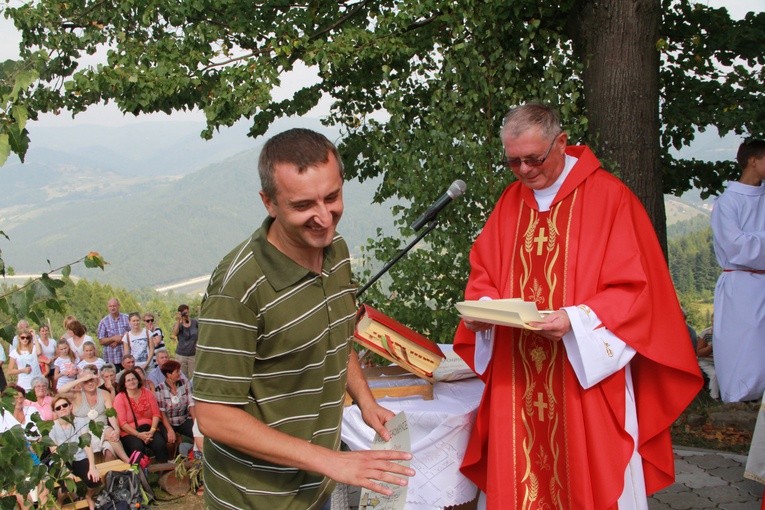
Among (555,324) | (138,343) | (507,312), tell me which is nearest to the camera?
(507,312)

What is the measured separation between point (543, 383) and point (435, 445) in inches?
22.6

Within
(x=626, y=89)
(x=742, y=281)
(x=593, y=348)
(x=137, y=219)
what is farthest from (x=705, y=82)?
A: (x=137, y=219)

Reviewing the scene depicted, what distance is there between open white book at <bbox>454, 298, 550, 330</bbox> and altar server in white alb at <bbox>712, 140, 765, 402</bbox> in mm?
3133

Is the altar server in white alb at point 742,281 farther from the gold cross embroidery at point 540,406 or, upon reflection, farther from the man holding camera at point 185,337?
the man holding camera at point 185,337

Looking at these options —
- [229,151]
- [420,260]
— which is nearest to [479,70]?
[420,260]

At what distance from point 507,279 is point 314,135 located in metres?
1.96

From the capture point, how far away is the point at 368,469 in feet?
6.31

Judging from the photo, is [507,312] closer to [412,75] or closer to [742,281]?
[742,281]

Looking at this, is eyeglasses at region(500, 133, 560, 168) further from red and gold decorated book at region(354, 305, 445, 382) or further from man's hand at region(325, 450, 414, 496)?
man's hand at region(325, 450, 414, 496)

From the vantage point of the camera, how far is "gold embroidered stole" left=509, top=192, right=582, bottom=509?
143 inches

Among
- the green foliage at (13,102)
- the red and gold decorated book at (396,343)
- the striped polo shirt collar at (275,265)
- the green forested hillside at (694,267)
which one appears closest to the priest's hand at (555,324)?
the red and gold decorated book at (396,343)

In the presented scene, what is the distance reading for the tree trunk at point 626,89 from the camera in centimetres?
614

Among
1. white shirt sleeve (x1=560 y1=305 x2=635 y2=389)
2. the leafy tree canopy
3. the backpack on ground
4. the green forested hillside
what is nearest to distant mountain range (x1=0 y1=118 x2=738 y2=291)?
the green forested hillside

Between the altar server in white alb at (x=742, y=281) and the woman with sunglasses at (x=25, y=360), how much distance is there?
6.79 meters
